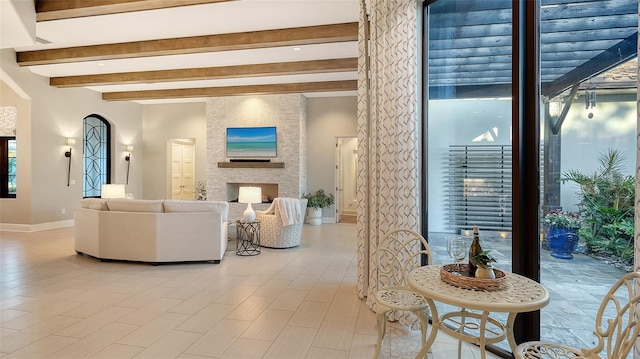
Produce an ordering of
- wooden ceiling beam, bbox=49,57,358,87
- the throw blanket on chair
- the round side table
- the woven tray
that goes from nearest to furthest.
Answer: the woven tray → the round side table → the throw blanket on chair → wooden ceiling beam, bbox=49,57,358,87

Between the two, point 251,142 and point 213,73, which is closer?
point 213,73

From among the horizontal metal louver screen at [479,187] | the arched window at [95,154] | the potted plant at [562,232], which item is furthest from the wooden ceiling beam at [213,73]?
the potted plant at [562,232]

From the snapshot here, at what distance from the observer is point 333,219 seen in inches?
353

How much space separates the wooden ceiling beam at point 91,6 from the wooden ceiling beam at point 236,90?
3.96m

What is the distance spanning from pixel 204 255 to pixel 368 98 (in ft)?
9.96

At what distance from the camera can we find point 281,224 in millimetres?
5641

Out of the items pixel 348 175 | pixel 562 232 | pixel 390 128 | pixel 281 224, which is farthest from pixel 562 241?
pixel 348 175

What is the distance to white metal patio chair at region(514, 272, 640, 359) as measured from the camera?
49.6 inches

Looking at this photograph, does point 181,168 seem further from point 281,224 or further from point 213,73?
point 281,224

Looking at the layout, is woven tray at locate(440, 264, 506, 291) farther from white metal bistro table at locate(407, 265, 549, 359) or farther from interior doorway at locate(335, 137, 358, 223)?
interior doorway at locate(335, 137, 358, 223)

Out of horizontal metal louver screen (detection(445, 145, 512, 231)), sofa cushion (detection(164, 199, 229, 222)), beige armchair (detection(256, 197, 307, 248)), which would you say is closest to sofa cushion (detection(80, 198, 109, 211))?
sofa cushion (detection(164, 199, 229, 222))

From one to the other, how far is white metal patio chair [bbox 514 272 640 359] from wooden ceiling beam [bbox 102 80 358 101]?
669 centimetres

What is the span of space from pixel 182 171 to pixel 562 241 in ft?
33.9

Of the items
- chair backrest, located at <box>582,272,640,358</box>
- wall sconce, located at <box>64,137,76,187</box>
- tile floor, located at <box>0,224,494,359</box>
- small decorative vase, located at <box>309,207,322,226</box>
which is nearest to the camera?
chair backrest, located at <box>582,272,640,358</box>
